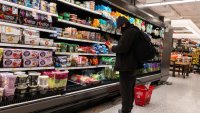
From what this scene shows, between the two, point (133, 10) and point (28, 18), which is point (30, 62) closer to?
point (28, 18)

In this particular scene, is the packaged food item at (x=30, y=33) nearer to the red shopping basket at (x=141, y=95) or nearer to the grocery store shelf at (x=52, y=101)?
Answer: the grocery store shelf at (x=52, y=101)

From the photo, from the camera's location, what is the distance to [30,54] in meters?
2.83

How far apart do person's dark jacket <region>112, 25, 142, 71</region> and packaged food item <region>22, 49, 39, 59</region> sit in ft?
4.03

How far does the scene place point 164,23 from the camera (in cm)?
790

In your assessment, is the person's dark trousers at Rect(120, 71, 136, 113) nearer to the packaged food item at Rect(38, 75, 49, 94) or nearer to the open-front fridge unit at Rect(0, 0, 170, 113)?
the open-front fridge unit at Rect(0, 0, 170, 113)

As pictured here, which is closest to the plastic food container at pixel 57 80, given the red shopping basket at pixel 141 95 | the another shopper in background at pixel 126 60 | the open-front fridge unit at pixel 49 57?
the open-front fridge unit at pixel 49 57

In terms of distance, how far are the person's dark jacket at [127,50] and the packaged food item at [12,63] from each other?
4.85ft

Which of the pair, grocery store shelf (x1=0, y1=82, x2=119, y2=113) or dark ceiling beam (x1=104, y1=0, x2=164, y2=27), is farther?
dark ceiling beam (x1=104, y1=0, x2=164, y2=27)

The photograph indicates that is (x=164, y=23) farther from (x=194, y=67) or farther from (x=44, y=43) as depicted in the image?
(x=194, y=67)

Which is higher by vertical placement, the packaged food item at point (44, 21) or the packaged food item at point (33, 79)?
the packaged food item at point (44, 21)

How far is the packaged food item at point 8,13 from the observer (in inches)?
97.6

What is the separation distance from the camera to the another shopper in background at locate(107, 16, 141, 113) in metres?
3.26

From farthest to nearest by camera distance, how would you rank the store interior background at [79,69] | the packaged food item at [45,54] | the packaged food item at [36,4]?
the packaged food item at [45,54], the packaged food item at [36,4], the store interior background at [79,69]

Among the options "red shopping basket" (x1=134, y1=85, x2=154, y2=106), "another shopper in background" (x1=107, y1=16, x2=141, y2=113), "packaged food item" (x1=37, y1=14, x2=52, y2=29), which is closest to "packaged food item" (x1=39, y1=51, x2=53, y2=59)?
"packaged food item" (x1=37, y1=14, x2=52, y2=29)
